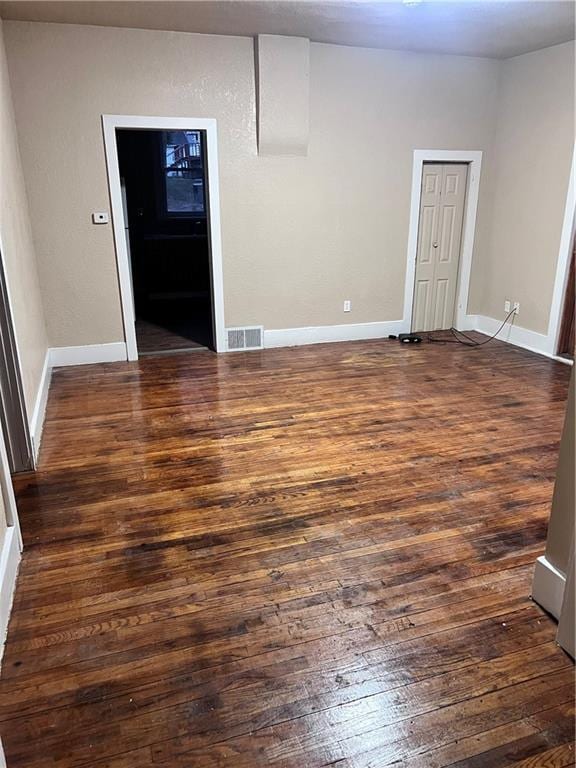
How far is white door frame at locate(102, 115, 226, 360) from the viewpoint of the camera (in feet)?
16.2

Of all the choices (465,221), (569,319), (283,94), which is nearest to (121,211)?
(283,94)

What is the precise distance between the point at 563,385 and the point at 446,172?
8.99ft

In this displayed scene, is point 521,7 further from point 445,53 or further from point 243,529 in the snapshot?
point 243,529

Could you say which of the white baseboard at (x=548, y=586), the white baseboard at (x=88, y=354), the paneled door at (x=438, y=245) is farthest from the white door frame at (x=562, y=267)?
the white baseboard at (x=88, y=354)

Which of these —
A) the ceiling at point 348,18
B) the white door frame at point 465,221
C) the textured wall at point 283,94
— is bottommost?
the white door frame at point 465,221

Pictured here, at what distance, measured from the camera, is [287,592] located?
230cm

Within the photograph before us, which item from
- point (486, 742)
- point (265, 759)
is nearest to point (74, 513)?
point (265, 759)

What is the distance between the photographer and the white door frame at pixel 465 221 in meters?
5.92

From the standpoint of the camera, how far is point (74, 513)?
2.88m

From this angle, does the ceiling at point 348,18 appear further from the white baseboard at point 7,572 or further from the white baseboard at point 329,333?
the white baseboard at point 7,572

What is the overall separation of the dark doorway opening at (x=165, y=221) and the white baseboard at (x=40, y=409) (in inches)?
113

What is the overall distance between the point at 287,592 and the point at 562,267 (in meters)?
4.51

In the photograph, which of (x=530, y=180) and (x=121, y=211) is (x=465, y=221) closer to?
(x=530, y=180)

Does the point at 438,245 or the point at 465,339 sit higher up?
the point at 438,245
